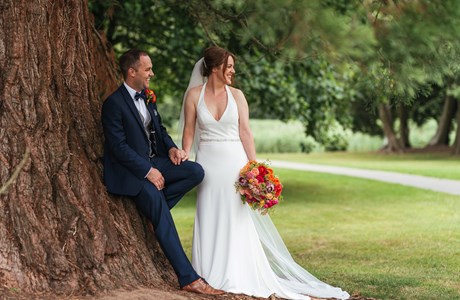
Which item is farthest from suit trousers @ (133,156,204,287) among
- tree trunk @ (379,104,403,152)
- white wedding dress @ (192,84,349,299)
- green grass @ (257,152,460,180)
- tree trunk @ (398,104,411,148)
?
tree trunk @ (398,104,411,148)

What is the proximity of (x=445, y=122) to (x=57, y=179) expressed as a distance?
113 feet

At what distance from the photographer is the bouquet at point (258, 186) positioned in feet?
20.7

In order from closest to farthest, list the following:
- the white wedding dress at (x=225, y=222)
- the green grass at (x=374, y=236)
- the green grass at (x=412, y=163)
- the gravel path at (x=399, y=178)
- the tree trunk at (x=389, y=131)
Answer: the white wedding dress at (x=225, y=222) < the green grass at (x=374, y=236) < the gravel path at (x=399, y=178) < the green grass at (x=412, y=163) < the tree trunk at (x=389, y=131)

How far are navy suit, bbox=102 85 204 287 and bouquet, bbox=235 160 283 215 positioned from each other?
36cm

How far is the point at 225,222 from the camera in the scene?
651 centimetres

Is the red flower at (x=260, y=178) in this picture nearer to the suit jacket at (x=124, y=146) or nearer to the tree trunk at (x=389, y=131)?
the suit jacket at (x=124, y=146)

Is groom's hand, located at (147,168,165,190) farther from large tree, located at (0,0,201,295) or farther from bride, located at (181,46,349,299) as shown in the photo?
bride, located at (181,46,349,299)

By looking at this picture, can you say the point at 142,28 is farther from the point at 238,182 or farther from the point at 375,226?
the point at 238,182

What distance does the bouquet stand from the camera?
6297 mm

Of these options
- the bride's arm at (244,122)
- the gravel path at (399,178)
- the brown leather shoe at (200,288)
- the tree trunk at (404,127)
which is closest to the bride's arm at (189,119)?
the bride's arm at (244,122)

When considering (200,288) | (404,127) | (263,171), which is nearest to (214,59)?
(263,171)

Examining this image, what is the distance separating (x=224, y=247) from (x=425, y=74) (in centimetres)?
230

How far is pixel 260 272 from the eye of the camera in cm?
659

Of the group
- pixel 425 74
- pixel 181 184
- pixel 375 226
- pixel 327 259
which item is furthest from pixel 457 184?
pixel 181 184
